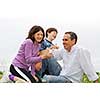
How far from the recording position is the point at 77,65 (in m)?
3.06

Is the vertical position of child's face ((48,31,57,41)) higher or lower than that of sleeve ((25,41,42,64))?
higher

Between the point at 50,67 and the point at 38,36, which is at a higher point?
the point at 38,36

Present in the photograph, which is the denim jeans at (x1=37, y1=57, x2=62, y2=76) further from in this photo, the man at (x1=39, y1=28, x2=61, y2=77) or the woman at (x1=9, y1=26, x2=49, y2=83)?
the woman at (x1=9, y1=26, x2=49, y2=83)

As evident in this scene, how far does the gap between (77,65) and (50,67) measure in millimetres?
482

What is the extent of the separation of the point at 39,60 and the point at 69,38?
41cm

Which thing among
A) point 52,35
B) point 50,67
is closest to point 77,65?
point 50,67

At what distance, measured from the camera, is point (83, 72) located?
3.10 metres

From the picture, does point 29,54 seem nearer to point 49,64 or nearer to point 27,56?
point 27,56

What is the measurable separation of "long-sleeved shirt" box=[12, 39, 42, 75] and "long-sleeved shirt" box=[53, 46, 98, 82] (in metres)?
0.31

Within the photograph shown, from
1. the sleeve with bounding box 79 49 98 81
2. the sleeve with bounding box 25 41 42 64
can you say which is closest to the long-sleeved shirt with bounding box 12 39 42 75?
the sleeve with bounding box 25 41 42 64

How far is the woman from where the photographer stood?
10.1 ft
